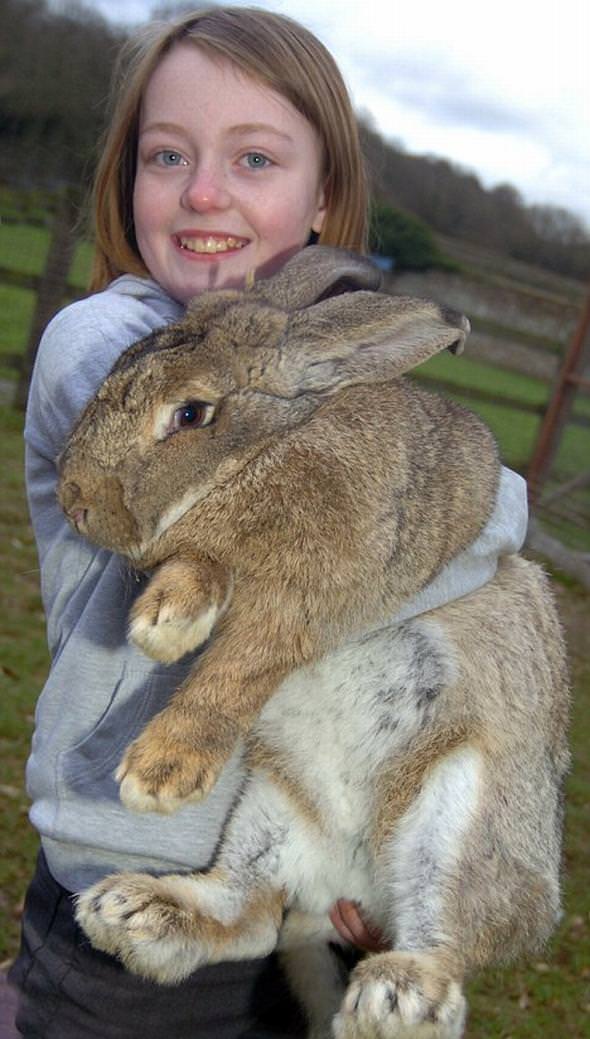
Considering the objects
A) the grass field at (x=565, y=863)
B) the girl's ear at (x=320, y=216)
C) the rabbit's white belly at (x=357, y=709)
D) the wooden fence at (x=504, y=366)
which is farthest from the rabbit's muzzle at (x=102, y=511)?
the wooden fence at (x=504, y=366)

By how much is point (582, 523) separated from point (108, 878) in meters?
7.09

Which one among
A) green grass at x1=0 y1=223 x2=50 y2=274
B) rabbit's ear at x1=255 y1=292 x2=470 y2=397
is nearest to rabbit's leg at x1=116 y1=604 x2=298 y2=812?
rabbit's ear at x1=255 y1=292 x2=470 y2=397

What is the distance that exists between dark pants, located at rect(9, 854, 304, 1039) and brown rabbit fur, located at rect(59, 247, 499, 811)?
1.49 ft

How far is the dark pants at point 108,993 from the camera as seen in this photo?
1.97 meters

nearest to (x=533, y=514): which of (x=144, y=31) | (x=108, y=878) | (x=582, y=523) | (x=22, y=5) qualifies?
(x=582, y=523)

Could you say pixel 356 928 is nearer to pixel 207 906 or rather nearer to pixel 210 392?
pixel 207 906

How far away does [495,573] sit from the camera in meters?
2.21

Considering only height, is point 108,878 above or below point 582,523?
Result: above

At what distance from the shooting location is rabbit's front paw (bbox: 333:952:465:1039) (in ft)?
5.65

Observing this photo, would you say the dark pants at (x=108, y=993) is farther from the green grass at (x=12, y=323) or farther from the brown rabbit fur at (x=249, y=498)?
the green grass at (x=12, y=323)

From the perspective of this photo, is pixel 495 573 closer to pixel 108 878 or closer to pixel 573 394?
pixel 108 878

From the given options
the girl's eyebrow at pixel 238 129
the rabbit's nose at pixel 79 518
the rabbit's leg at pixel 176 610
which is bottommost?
the rabbit's leg at pixel 176 610

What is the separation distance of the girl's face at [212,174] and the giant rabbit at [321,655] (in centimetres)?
21

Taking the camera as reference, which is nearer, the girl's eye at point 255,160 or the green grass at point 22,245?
the girl's eye at point 255,160
